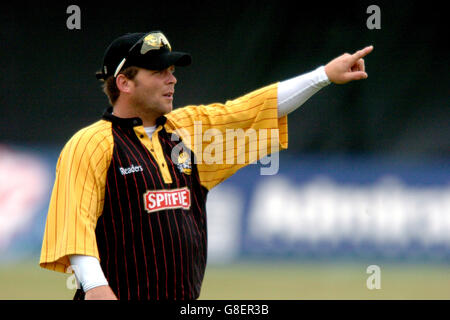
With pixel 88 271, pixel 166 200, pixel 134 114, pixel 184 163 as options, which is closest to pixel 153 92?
pixel 134 114

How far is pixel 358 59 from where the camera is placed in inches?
134

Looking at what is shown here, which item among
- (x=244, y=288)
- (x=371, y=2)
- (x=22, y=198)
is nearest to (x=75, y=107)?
(x=22, y=198)

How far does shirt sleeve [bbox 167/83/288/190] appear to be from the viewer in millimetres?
3541

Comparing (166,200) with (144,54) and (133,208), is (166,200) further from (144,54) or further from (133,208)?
(144,54)

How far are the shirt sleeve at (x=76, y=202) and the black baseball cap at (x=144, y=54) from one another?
0.37 metres

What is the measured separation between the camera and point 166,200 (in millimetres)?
3283

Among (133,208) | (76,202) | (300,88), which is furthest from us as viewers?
(300,88)

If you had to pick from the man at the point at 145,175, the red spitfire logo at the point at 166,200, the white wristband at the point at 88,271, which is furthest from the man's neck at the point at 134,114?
the white wristband at the point at 88,271

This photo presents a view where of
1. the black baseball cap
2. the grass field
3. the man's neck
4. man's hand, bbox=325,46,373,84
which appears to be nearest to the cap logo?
the black baseball cap

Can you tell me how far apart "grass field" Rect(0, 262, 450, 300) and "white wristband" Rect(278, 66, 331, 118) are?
9.37ft

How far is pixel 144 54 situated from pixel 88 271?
3.11 ft

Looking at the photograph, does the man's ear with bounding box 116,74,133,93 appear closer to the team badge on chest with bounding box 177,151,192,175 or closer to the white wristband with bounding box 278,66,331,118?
the team badge on chest with bounding box 177,151,192,175

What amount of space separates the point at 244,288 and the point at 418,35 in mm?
2618
